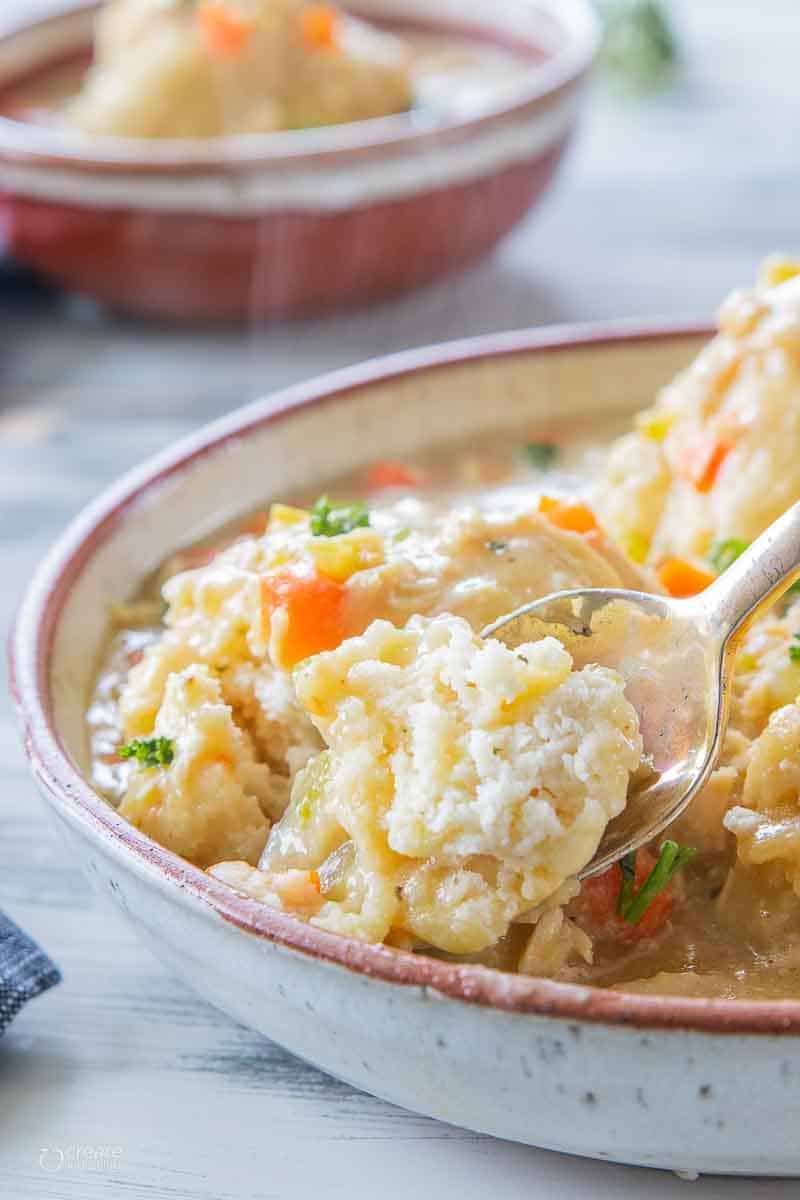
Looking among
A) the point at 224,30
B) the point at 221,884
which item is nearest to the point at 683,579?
the point at 221,884

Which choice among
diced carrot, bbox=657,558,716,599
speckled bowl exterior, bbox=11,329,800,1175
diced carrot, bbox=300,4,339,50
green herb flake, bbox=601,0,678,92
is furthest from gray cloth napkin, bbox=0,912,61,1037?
green herb flake, bbox=601,0,678,92

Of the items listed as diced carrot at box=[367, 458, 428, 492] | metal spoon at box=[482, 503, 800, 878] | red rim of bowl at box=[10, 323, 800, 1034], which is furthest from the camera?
diced carrot at box=[367, 458, 428, 492]

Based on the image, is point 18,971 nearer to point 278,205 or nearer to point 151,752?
point 151,752

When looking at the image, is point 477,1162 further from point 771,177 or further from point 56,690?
point 771,177

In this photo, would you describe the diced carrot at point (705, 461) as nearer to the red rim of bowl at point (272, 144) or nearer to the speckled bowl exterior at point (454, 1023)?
the speckled bowl exterior at point (454, 1023)

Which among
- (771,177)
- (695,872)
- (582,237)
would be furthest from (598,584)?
(771,177)

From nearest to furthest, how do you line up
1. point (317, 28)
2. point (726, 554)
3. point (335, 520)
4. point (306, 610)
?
point (306, 610)
point (335, 520)
point (726, 554)
point (317, 28)

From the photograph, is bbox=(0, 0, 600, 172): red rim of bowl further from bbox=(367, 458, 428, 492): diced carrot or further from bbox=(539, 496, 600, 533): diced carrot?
bbox=(539, 496, 600, 533): diced carrot
